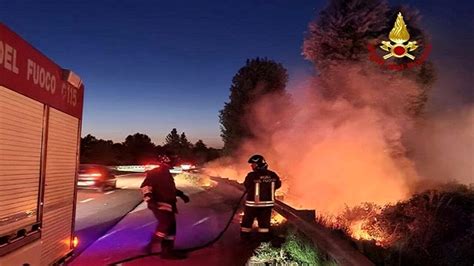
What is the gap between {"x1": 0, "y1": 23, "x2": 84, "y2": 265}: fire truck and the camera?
3.91 metres

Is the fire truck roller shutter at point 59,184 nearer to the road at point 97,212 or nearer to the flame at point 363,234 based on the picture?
the road at point 97,212

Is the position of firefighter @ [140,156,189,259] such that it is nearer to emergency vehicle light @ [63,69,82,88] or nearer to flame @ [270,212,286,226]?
emergency vehicle light @ [63,69,82,88]

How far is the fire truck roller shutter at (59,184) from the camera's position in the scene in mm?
5133

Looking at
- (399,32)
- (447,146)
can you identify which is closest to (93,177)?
(399,32)

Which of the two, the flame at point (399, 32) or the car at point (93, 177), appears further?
the car at point (93, 177)

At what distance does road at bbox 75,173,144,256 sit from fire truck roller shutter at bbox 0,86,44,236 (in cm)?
412

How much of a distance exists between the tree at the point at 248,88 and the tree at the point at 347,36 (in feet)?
37.0

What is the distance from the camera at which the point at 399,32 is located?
20.5 meters

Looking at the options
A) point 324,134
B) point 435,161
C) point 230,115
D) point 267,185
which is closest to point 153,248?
point 267,185

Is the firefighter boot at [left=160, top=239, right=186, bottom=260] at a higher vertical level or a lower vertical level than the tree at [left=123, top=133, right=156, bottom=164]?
lower

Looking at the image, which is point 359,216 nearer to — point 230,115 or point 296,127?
point 296,127

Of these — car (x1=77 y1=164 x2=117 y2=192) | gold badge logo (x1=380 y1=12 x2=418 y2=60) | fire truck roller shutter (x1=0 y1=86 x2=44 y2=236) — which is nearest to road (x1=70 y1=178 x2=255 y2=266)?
fire truck roller shutter (x1=0 y1=86 x2=44 y2=236)

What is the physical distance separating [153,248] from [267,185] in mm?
2236

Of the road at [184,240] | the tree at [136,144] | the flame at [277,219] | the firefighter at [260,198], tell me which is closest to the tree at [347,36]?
the road at [184,240]
